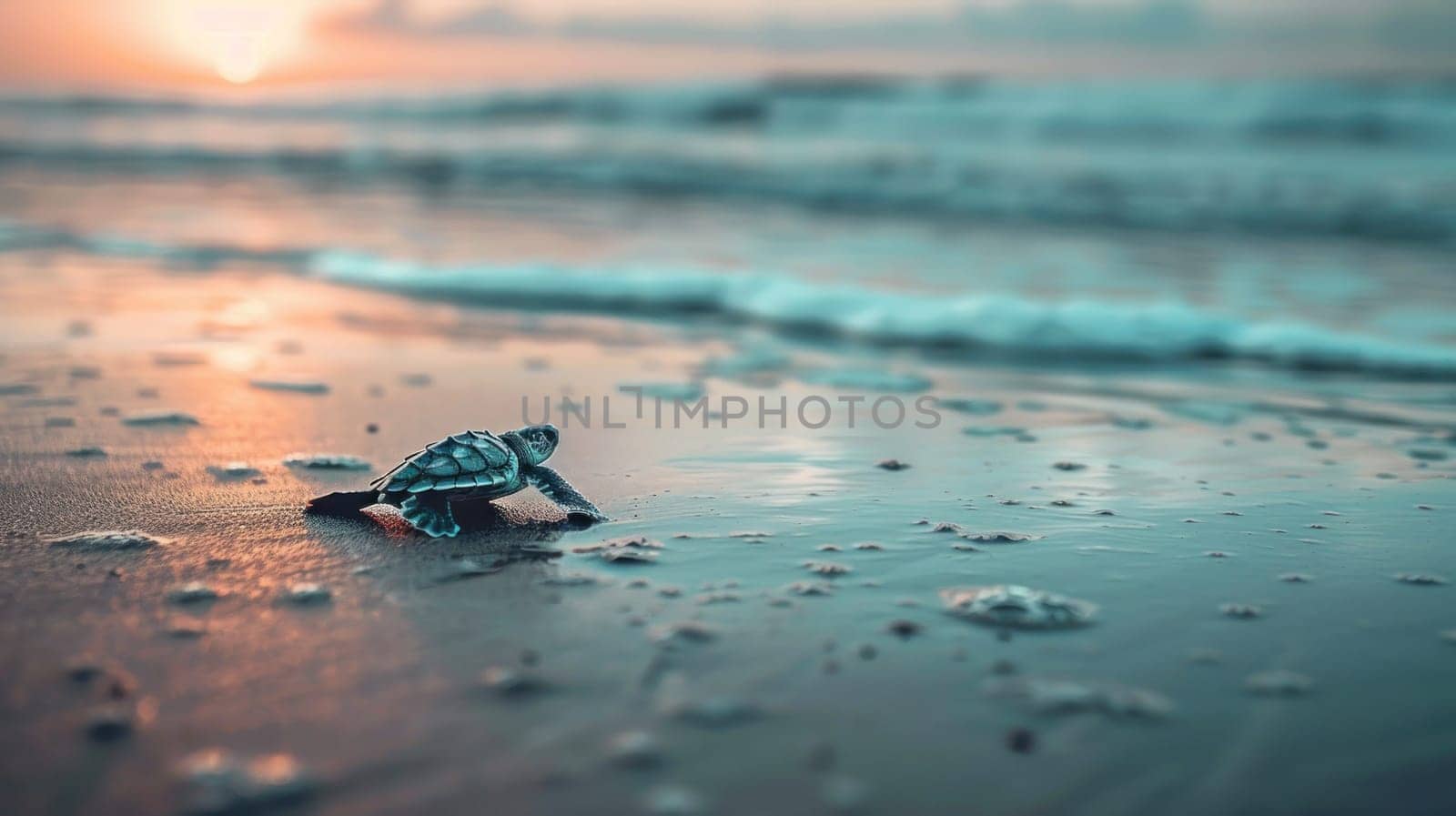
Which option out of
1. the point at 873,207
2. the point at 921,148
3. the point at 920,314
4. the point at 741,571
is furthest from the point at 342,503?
the point at 921,148

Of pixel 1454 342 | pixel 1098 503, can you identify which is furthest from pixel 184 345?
pixel 1454 342

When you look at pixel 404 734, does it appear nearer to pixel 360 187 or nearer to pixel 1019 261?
pixel 1019 261

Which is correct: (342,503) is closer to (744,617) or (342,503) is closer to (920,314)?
(744,617)

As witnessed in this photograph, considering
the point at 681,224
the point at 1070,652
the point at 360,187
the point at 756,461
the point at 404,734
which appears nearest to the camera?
the point at 404,734

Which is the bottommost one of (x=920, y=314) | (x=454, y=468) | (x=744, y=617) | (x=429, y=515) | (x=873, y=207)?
(x=744, y=617)

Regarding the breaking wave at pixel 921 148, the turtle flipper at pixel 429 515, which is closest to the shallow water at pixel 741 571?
the turtle flipper at pixel 429 515

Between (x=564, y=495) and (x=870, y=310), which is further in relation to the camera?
(x=870, y=310)

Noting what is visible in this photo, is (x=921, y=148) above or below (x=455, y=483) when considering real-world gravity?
above
